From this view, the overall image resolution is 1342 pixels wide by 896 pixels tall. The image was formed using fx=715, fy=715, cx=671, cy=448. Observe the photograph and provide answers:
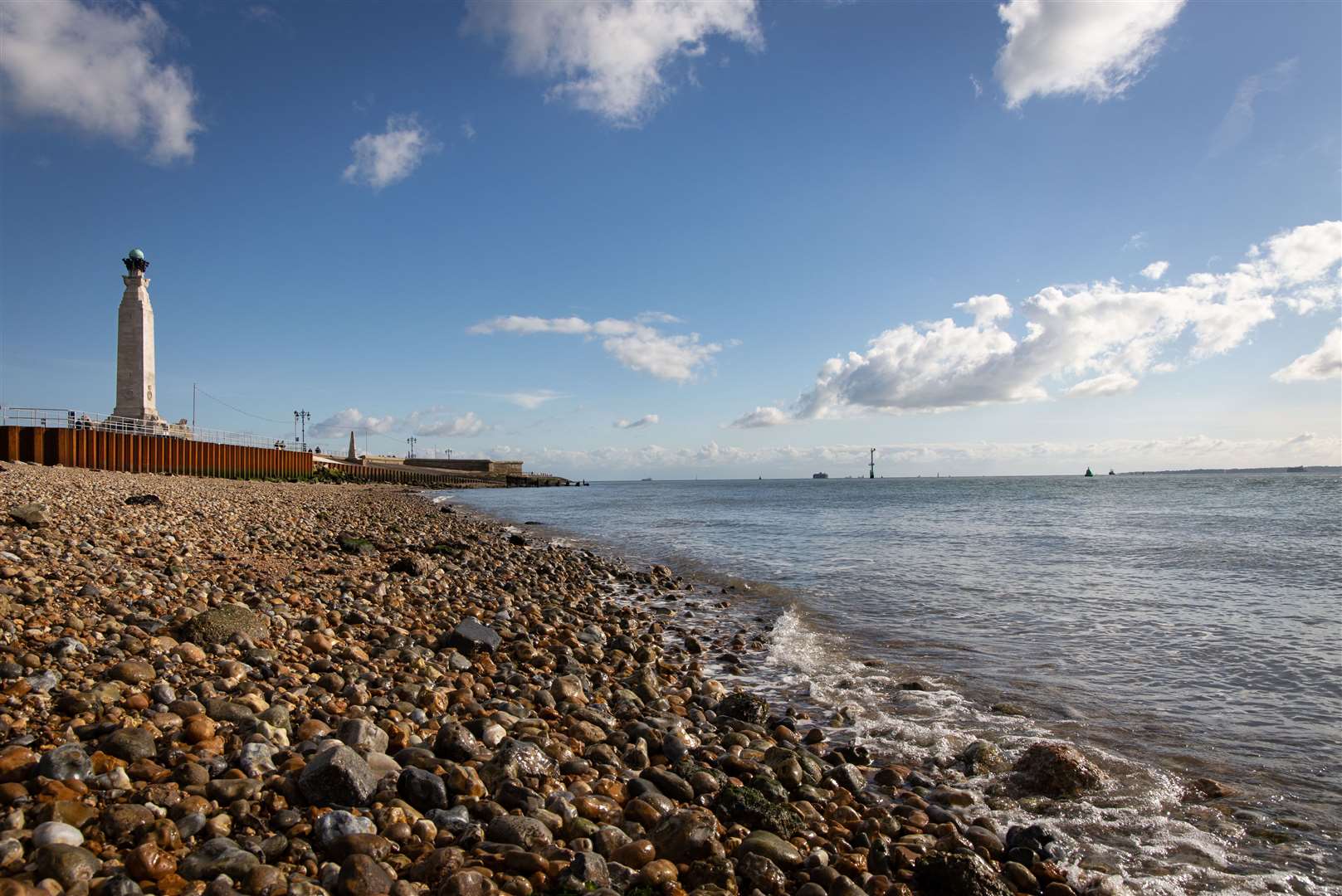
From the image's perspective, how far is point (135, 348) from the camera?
166ft

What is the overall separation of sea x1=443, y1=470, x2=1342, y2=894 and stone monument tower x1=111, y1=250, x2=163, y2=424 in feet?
144

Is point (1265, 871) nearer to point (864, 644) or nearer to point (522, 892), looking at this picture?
point (522, 892)

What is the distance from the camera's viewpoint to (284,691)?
5.96m

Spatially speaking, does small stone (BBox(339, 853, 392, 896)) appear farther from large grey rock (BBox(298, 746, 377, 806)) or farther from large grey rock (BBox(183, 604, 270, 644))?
large grey rock (BBox(183, 604, 270, 644))

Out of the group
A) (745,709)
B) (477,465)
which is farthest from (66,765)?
(477,465)

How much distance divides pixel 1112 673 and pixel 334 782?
9.54 metres

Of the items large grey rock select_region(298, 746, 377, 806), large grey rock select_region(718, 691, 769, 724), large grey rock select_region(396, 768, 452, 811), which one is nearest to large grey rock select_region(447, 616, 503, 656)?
large grey rock select_region(718, 691, 769, 724)

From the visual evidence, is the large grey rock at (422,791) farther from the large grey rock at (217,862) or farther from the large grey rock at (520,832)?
the large grey rock at (217,862)

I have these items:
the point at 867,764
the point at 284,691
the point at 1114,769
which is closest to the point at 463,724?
the point at 284,691

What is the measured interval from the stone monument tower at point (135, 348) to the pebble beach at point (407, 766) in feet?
163

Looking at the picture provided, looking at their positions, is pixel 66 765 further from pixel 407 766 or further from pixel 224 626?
pixel 224 626

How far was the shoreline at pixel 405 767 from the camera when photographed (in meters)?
3.74

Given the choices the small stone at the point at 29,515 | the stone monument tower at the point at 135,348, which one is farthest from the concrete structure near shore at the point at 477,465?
the small stone at the point at 29,515

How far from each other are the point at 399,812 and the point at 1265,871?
570cm
